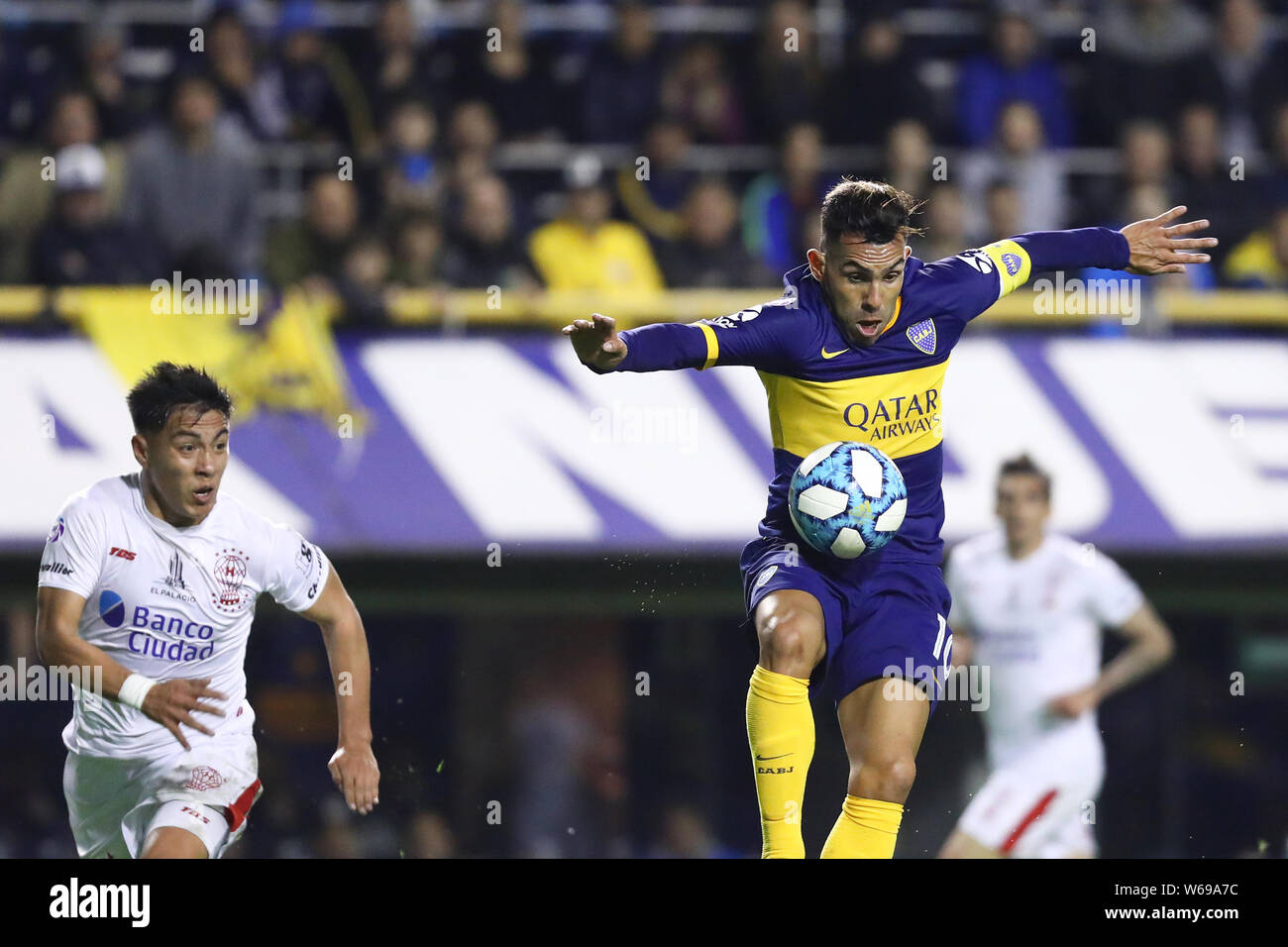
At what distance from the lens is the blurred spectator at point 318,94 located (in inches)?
443

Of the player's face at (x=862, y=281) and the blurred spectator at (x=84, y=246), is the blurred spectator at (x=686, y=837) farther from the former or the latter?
the player's face at (x=862, y=281)

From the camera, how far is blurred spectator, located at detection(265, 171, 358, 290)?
1034cm

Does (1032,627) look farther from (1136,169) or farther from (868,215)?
(868,215)

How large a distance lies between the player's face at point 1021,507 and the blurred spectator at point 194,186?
436 centimetres

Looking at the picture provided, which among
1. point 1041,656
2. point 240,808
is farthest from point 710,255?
point 240,808

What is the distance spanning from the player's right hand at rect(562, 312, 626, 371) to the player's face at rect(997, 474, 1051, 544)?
177 inches

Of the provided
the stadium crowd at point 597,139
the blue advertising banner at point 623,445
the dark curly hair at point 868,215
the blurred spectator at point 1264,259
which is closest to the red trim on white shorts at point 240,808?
the dark curly hair at point 868,215

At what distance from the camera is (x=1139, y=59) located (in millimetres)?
12047

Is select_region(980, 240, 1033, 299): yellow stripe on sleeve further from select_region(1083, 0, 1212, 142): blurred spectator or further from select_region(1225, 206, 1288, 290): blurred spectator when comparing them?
select_region(1083, 0, 1212, 142): blurred spectator

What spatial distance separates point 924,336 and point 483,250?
14.6 feet

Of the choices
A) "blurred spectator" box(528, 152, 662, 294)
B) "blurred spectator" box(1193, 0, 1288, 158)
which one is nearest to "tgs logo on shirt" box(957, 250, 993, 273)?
"blurred spectator" box(528, 152, 662, 294)

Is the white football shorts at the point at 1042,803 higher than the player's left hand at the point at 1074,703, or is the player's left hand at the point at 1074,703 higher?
the player's left hand at the point at 1074,703

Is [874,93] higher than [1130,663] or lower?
higher

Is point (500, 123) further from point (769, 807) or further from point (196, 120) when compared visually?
point (769, 807)
